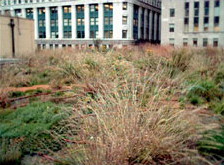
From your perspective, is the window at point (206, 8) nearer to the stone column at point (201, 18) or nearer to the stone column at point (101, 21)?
the stone column at point (201, 18)

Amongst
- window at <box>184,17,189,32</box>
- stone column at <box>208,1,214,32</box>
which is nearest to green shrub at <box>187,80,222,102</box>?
stone column at <box>208,1,214,32</box>

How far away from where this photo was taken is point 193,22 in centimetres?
4488

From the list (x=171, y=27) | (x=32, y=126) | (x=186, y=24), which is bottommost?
(x=32, y=126)

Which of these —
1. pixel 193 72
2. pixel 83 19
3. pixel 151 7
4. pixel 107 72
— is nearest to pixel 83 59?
pixel 107 72

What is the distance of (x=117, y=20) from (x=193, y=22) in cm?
1891

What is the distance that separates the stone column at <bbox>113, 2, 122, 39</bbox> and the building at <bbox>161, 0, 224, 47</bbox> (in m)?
11.2

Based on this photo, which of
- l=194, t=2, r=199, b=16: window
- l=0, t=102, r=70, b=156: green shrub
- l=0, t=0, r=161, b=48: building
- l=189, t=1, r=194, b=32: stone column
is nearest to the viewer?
l=0, t=102, r=70, b=156: green shrub

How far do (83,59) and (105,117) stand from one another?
6.50m

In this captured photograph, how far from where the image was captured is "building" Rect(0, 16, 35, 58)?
2056 cm

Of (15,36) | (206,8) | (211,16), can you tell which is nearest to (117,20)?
(206,8)

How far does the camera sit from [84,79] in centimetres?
782

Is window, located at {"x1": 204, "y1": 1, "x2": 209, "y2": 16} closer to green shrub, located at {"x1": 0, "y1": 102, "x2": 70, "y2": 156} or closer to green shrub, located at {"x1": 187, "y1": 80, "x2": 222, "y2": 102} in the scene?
green shrub, located at {"x1": 187, "y1": 80, "x2": 222, "y2": 102}

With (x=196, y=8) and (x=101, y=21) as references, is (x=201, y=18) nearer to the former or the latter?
(x=196, y=8)

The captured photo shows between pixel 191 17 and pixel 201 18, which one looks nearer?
pixel 201 18
